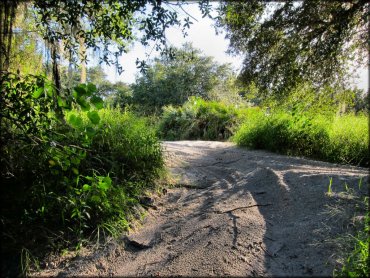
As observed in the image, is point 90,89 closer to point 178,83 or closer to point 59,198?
point 59,198

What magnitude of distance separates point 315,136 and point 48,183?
14.4 feet

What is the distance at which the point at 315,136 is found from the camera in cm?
526

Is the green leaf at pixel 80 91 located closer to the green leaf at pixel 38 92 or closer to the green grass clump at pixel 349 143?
the green leaf at pixel 38 92

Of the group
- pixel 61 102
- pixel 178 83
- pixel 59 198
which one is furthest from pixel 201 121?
pixel 178 83

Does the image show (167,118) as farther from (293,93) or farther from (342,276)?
(342,276)

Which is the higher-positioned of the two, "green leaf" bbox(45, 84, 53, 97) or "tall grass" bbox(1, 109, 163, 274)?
"green leaf" bbox(45, 84, 53, 97)

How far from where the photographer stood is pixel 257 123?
20.3 feet

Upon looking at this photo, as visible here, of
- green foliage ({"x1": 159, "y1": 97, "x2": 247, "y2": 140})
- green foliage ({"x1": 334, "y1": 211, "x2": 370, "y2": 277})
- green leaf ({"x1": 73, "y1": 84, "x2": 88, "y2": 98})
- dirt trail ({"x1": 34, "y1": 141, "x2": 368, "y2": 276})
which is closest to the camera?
green foliage ({"x1": 334, "y1": 211, "x2": 370, "y2": 277})

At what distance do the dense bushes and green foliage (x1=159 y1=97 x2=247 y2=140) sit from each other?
629 cm

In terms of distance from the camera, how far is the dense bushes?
2225mm

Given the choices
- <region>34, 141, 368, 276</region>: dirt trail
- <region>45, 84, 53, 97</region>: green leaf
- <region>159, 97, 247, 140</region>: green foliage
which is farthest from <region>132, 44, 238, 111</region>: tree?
<region>45, 84, 53, 97</region>: green leaf

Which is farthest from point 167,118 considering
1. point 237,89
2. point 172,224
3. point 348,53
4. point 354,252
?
point 354,252

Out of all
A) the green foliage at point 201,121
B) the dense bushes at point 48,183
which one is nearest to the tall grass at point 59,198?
the dense bushes at point 48,183

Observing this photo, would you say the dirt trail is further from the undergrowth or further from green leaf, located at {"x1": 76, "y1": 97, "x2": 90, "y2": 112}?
green leaf, located at {"x1": 76, "y1": 97, "x2": 90, "y2": 112}
